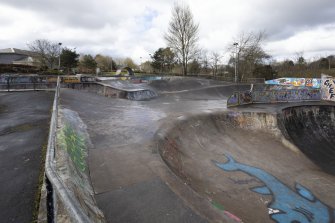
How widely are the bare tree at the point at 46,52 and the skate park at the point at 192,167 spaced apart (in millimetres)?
56021

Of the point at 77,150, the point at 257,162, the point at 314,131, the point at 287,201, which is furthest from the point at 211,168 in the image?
Answer: the point at 314,131

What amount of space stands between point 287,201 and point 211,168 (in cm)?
262

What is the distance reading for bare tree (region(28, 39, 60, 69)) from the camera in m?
58.2

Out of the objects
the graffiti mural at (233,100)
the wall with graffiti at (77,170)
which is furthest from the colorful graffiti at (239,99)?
the wall with graffiti at (77,170)

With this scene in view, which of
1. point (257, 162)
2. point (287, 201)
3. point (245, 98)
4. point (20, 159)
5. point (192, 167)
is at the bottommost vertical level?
point (287, 201)

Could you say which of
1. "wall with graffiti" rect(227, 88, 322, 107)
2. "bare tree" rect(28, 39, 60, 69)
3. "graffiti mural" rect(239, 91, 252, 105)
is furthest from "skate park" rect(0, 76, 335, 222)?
"bare tree" rect(28, 39, 60, 69)

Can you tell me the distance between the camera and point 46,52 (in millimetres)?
63531

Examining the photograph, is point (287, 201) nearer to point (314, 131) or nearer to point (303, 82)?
point (314, 131)

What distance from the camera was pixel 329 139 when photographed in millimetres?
15203

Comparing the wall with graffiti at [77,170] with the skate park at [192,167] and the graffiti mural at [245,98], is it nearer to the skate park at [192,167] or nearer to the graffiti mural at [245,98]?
the skate park at [192,167]

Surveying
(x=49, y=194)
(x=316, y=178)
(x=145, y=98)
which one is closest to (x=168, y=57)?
(x=145, y=98)

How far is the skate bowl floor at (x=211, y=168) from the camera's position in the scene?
443 cm

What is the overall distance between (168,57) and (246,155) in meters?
57.4

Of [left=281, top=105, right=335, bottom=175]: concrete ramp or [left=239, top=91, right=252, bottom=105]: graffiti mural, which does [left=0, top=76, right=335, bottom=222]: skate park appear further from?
[left=239, top=91, right=252, bottom=105]: graffiti mural
